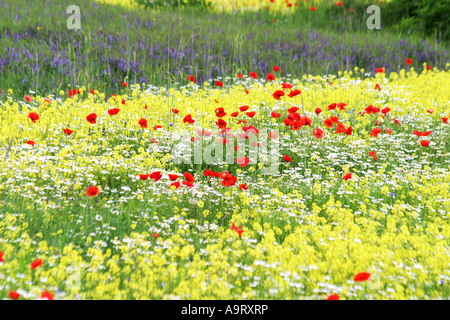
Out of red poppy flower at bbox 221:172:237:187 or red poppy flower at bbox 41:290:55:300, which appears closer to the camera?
red poppy flower at bbox 41:290:55:300

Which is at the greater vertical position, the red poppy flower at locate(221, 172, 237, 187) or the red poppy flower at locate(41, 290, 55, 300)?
the red poppy flower at locate(221, 172, 237, 187)

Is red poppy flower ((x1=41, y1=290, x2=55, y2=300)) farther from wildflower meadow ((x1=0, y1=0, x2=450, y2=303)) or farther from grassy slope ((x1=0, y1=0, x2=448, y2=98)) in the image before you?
grassy slope ((x1=0, y1=0, x2=448, y2=98))

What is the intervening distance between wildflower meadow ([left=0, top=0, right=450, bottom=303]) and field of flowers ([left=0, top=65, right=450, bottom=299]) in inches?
0.7

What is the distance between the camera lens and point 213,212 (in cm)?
325

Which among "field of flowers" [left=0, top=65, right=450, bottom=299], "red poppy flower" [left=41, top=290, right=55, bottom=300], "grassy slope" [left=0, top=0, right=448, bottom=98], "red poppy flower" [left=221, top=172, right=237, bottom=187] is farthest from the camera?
"grassy slope" [left=0, top=0, right=448, bottom=98]

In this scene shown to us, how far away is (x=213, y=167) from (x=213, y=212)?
3.10 ft

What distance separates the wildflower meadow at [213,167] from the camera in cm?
224

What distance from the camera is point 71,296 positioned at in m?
1.91

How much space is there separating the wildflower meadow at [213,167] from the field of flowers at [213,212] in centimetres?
2

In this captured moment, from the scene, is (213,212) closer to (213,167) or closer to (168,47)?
(213,167)

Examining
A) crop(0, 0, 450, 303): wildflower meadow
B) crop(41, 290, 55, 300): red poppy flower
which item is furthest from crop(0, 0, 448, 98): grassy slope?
→ crop(41, 290, 55, 300): red poppy flower

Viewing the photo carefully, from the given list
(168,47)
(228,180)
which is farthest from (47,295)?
(168,47)

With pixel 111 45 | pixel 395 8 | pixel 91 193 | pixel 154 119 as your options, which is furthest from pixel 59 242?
pixel 395 8

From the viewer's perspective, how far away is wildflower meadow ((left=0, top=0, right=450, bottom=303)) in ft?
7.34
